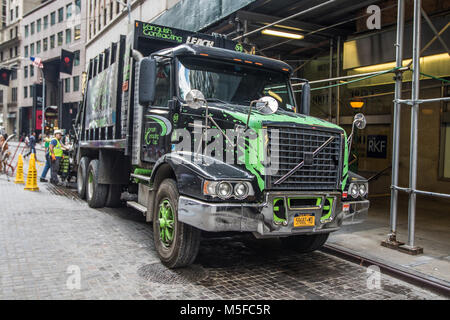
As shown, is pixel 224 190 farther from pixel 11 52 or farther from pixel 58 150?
pixel 11 52

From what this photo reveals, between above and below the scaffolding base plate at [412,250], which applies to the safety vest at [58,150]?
above

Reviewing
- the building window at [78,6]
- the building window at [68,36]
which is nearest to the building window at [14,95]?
the building window at [68,36]

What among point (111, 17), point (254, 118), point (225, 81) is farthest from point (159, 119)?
point (111, 17)

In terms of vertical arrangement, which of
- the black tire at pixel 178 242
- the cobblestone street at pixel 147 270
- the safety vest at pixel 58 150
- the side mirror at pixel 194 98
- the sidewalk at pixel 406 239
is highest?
the side mirror at pixel 194 98

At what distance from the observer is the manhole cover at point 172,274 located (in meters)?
5.11

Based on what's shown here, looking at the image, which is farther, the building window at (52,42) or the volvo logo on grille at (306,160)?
the building window at (52,42)

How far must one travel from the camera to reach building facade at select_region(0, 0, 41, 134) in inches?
2655

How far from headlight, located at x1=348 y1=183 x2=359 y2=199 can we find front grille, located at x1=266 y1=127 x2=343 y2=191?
317mm

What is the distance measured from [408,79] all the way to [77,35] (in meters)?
48.8

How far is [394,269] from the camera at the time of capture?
225 inches

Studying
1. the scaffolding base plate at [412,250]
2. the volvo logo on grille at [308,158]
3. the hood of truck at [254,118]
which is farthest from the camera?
the scaffolding base plate at [412,250]

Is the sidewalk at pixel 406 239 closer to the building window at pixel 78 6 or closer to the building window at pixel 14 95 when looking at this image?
the building window at pixel 78 6

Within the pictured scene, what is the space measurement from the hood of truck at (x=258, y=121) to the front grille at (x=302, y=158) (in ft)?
0.24

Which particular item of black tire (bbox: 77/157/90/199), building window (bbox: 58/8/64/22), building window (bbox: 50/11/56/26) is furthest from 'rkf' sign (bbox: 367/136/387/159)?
building window (bbox: 50/11/56/26)
